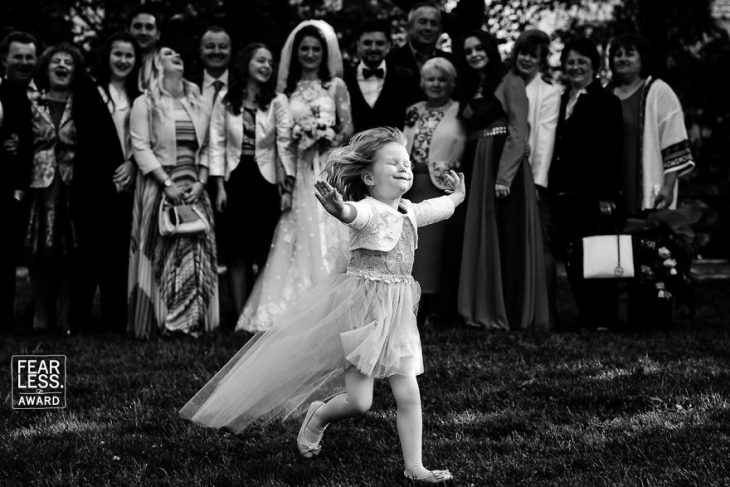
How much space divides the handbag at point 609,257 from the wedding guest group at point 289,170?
0.23m

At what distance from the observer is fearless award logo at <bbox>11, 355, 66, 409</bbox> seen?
4.96 metres

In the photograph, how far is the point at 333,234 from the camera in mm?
7594

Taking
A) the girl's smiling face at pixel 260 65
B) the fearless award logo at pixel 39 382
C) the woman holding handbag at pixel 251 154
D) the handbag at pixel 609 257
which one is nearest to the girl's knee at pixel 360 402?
the fearless award logo at pixel 39 382

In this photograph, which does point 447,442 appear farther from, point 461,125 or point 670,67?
point 670,67

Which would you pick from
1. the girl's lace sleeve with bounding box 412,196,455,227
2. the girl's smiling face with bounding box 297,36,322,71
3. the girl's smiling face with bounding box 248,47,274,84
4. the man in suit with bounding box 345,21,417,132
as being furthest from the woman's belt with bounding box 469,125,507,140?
the girl's lace sleeve with bounding box 412,196,455,227

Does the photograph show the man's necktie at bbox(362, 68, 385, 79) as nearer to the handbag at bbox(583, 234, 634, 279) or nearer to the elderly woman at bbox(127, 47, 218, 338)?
the elderly woman at bbox(127, 47, 218, 338)

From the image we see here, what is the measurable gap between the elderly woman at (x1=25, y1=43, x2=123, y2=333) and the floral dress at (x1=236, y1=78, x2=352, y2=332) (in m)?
1.32

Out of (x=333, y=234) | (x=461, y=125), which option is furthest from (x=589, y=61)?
(x=333, y=234)

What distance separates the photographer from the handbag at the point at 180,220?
721cm

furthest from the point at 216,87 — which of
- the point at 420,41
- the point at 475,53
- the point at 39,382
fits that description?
the point at 39,382

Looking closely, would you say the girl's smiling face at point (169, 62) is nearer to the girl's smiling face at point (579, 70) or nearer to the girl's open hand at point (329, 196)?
the girl's smiling face at point (579, 70)

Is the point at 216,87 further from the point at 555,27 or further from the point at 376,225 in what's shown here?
the point at 555,27

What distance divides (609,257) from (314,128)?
236 cm

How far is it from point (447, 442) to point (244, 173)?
12.4 ft
